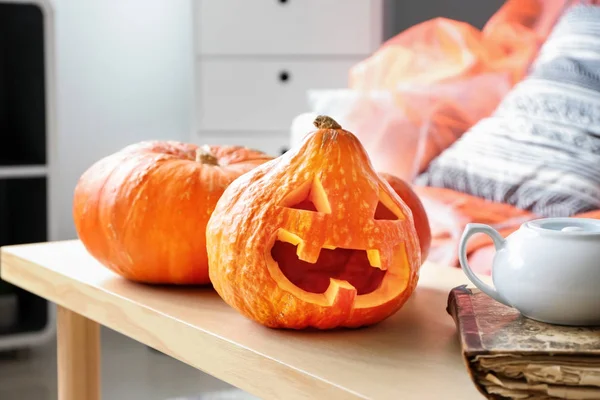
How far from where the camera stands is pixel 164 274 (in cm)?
79

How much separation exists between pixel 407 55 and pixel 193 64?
68 centimetres

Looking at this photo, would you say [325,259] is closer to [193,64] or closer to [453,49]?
[453,49]

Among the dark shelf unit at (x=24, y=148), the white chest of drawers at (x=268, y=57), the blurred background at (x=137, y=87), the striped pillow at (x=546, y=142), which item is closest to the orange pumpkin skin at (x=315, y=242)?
the striped pillow at (x=546, y=142)

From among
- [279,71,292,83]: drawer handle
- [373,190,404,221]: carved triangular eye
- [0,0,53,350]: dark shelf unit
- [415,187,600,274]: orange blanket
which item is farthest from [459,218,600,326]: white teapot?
[279,71,292,83]: drawer handle

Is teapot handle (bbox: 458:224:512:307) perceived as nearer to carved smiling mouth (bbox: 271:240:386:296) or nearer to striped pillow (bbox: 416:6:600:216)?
carved smiling mouth (bbox: 271:240:386:296)

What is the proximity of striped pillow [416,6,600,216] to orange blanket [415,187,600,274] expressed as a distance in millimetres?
22

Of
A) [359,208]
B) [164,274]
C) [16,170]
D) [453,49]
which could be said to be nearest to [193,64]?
[16,170]

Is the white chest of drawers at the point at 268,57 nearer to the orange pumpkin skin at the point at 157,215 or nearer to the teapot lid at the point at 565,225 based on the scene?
the orange pumpkin skin at the point at 157,215

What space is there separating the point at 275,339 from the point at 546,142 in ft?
3.09

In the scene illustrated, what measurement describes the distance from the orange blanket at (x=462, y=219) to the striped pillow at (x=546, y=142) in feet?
0.07

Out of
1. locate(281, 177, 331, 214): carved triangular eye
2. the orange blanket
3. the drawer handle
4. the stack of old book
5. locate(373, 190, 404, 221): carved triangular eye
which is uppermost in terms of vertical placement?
the drawer handle

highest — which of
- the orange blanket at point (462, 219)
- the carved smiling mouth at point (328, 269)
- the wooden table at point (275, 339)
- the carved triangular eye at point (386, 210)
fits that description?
the carved triangular eye at point (386, 210)

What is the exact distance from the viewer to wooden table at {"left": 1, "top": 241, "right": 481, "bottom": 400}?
21.4 inches

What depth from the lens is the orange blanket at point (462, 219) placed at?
1305 millimetres
